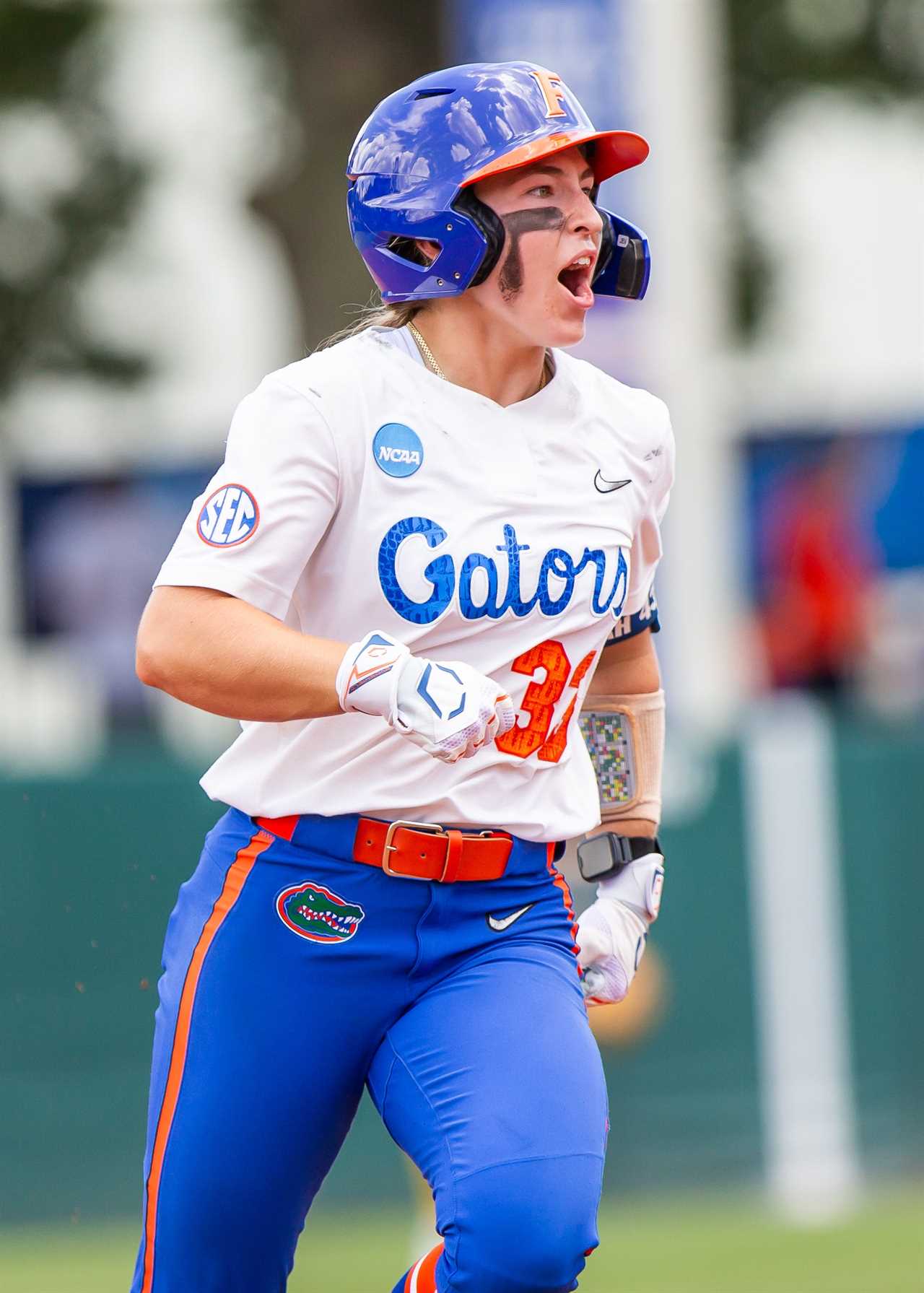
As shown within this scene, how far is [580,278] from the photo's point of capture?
13.2ft

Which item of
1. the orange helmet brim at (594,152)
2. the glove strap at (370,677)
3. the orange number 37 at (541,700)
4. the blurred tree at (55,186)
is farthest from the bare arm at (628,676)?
the blurred tree at (55,186)

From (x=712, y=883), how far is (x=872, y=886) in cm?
64

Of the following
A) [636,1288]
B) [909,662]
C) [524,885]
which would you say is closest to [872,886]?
[636,1288]

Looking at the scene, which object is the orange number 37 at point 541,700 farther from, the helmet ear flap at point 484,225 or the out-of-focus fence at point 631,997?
the out-of-focus fence at point 631,997

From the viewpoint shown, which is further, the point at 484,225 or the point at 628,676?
the point at 628,676

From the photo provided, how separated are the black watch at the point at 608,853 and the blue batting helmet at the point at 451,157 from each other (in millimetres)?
1111

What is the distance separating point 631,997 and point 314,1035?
5446 millimetres

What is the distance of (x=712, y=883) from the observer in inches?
364

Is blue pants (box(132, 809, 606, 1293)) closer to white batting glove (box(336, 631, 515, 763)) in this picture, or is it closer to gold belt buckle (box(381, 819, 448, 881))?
gold belt buckle (box(381, 819, 448, 881))

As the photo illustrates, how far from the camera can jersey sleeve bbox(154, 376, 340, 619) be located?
3729 millimetres

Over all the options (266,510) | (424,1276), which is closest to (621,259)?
(266,510)

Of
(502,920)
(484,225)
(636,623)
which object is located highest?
(484,225)

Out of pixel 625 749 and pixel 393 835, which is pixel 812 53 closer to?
pixel 625 749

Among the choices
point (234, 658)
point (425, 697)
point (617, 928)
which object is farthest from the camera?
point (617, 928)
